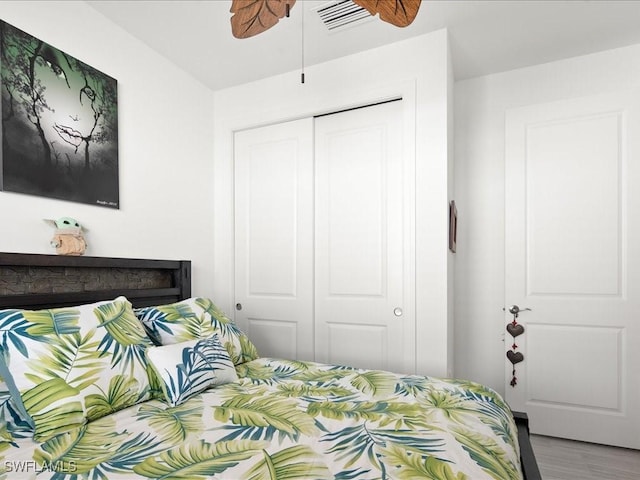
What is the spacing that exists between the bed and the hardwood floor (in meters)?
0.94

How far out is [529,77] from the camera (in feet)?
9.21

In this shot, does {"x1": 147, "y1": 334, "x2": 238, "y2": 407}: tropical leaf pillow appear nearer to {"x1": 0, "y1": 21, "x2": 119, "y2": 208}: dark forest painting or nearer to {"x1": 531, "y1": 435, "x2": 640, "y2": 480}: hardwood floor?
{"x1": 0, "y1": 21, "x2": 119, "y2": 208}: dark forest painting

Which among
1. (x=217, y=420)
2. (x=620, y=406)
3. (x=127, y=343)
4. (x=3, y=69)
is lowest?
(x=620, y=406)

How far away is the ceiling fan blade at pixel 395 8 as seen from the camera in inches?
47.3

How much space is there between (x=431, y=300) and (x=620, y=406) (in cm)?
→ 141

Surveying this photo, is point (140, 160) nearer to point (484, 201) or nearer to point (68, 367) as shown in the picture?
point (68, 367)

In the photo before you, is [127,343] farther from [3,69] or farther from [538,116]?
[538,116]

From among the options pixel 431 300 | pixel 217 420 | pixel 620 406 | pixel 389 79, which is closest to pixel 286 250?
pixel 431 300

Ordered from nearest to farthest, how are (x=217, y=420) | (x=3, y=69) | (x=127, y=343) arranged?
1. (x=217, y=420)
2. (x=127, y=343)
3. (x=3, y=69)

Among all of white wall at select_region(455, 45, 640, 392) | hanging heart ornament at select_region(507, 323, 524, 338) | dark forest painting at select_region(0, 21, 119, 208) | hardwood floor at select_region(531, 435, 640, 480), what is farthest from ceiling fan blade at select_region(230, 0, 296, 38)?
hardwood floor at select_region(531, 435, 640, 480)

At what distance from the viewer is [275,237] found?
291cm

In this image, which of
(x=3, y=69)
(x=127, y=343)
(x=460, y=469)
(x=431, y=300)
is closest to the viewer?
(x=460, y=469)

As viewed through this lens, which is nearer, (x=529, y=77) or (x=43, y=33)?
(x=43, y=33)

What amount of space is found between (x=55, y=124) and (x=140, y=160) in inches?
21.2
